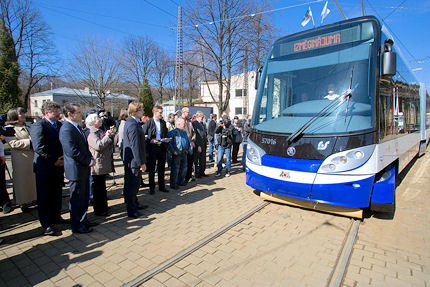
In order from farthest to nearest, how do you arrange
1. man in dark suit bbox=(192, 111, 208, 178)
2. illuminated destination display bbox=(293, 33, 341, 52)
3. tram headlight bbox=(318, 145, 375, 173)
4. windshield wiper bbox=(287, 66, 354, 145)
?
man in dark suit bbox=(192, 111, 208, 178)
illuminated destination display bbox=(293, 33, 341, 52)
windshield wiper bbox=(287, 66, 354, 145)
tram headlight bbox=(318, 145, 375, 173)

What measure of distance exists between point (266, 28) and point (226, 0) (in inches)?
198

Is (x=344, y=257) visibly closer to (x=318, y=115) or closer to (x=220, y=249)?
(x=220, y=249)

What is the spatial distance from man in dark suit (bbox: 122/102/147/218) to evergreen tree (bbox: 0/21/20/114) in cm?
2319

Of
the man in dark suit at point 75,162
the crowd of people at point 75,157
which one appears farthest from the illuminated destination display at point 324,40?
the man in dark suit at point 75,162

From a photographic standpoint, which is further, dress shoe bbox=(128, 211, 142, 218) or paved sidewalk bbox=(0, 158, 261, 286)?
dress shoe bbox=(128, 211, 142, 218)

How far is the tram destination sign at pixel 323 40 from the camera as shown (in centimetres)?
428

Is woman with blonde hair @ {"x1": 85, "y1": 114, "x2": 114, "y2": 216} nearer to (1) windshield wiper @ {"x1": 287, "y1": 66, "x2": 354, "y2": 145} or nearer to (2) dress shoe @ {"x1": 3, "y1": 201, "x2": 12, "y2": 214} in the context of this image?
(2) dress shoe @ {"x1": 3, "y1": 201, "x2": 12, "y2": 214}

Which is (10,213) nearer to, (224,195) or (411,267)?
(224,195)

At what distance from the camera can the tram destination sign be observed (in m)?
4.28

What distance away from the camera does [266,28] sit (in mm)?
22219

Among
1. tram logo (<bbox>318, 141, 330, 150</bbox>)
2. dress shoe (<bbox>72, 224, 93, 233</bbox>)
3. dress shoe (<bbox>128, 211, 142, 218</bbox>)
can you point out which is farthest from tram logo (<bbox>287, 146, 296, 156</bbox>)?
dress shoe (<bbox>72, 224, 93, 233</bbox>)

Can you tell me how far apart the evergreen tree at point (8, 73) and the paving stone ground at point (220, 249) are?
73.7ft

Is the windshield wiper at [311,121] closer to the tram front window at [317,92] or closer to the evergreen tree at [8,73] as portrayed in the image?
the tram front window at [317,92]

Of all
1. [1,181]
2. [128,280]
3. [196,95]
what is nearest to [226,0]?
[1,181]
